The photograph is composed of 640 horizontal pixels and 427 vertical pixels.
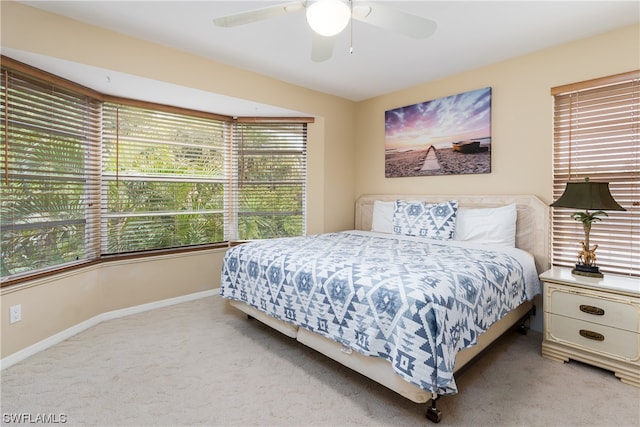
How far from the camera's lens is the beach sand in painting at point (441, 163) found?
128 inches

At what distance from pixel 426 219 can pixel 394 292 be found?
6.01 ft

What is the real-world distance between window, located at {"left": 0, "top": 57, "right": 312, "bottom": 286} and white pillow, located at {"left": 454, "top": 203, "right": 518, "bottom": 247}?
1.93 metres

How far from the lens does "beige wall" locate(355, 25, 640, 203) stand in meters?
2.53

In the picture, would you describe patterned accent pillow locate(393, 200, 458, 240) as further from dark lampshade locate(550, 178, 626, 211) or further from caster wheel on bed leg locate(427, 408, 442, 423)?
caster wheel on bed leg locate(427, 408, 442, 423)

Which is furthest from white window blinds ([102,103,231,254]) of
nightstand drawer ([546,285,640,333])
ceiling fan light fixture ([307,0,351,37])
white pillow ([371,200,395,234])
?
nightstand drawer ([546,285,640,333])

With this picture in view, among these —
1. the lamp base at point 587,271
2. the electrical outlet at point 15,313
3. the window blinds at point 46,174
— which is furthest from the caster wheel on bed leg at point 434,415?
the window blinds at point 46,174

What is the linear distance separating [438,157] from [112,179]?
3.36 metres

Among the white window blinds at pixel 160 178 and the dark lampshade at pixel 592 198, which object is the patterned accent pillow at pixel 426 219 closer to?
the dark lampshade at pixel 592 198

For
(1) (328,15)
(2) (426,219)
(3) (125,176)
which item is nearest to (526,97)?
(2) (426,219)

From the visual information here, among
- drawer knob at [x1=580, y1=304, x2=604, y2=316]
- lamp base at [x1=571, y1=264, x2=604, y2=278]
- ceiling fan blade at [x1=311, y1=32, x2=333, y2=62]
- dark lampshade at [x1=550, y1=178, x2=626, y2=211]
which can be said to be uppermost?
ceiling fan blade at [x1=311, y1=32, x2=333, y2=62]

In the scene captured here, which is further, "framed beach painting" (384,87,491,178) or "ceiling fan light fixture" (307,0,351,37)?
"framed beach painting" (384,87,491,178)

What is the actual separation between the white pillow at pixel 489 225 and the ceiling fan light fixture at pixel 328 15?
2199mm

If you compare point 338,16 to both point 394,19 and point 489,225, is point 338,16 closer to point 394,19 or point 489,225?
point 394,19

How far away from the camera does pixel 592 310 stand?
82.7 inches
